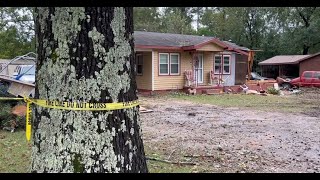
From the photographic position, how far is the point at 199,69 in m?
22.7

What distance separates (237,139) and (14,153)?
472 cm

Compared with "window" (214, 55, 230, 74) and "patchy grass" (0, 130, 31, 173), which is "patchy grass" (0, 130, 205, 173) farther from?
"window" (214, 55, 230, 74)

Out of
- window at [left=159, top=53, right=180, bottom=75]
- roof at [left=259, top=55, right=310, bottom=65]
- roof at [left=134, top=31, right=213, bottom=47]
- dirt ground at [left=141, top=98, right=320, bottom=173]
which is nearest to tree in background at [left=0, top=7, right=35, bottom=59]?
roof at [left=134, top=31, right=213, bottom=47]

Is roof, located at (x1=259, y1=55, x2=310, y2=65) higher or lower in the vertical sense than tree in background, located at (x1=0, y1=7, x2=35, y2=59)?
lower

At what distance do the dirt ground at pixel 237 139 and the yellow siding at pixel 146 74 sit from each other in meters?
7.13

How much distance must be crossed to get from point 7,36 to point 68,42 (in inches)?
1594

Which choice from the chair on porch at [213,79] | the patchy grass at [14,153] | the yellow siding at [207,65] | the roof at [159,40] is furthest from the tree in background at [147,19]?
the patchy grass at [14,153]

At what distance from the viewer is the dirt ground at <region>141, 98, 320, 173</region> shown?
6055mm

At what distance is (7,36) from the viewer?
39000 mm

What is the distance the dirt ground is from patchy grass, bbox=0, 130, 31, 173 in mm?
2367

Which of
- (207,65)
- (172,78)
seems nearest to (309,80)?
(207,65)

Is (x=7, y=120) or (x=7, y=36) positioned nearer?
(x=7, y=120)

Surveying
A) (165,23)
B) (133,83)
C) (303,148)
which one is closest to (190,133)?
(303,148)
